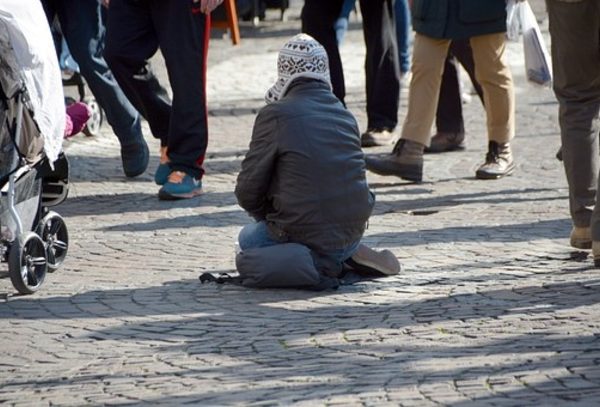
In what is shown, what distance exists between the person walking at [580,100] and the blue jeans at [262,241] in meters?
1.06

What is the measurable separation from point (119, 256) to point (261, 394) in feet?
9.75

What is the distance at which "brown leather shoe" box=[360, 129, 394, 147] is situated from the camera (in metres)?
12.0

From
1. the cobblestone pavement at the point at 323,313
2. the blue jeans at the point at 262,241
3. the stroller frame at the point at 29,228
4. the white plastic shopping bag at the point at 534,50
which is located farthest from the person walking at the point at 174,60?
the blue jeans at the point at 262,241

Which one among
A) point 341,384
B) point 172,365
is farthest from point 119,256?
point 341,384

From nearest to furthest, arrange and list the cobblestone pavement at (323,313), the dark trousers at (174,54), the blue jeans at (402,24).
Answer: the cobblestone pavement at (323,313), the dark trousers at (174,54), the blue jeans at (402,24)

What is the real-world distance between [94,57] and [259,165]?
2969 millimetres

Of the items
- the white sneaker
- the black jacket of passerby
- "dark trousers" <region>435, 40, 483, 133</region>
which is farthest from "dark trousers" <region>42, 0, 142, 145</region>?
the white sneaker

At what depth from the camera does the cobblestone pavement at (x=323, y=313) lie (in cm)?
588

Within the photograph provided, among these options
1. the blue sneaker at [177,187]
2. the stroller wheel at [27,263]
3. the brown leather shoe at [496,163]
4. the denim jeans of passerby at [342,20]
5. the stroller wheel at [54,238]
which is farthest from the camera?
the denim jeans of passerby at [342,20]

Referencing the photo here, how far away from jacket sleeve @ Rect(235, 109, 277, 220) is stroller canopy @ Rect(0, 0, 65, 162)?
0.88 metres

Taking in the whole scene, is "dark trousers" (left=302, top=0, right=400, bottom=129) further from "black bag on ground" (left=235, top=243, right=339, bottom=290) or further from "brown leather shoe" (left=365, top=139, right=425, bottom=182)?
"black bag on ground" (left=235, top=243, right=339, bottom=290)

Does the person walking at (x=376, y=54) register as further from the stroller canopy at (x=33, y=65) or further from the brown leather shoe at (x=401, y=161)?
Answer: the stroller canopy at (x=33, y=65)

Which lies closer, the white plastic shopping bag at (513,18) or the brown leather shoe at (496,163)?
the white plastic shopping bag at (513,18)

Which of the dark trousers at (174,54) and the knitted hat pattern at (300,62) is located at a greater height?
the knitted hat pattern at (300,62)
